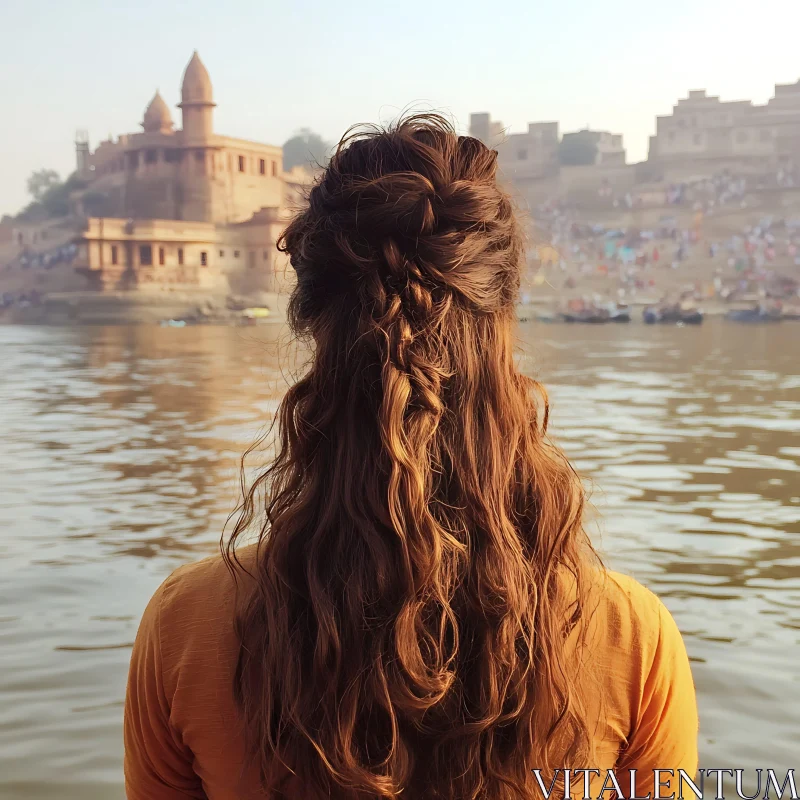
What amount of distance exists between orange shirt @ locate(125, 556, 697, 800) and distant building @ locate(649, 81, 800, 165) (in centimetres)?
4902

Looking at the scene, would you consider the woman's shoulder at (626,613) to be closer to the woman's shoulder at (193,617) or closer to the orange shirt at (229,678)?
the orange shirt at (229,678)

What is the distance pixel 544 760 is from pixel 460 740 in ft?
0.22

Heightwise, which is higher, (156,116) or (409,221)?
(156,116)

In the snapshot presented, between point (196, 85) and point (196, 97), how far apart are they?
60 cm

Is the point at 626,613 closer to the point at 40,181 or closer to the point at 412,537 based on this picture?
the point at 412,537

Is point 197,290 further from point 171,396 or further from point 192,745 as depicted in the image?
point 192,745

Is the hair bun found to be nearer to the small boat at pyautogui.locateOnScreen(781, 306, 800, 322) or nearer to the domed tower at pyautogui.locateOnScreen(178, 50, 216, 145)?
the small boat at pyautogui.locateOnScreen(781, 306, 800, 322)

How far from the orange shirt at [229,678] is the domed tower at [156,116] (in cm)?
4853

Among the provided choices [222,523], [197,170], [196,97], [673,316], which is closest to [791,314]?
[673,316]

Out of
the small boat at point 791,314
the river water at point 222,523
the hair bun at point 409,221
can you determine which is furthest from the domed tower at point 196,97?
the hair bun at point 409,221

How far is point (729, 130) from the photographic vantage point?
46.9 metres

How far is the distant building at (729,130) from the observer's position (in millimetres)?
46406

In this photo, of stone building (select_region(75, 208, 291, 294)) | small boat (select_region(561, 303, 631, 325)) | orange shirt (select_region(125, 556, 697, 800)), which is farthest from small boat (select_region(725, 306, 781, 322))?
orange shirt (select_region(125, 556, 697, 800))

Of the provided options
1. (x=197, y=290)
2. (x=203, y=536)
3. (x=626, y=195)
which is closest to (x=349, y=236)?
(x=203, y=536)
